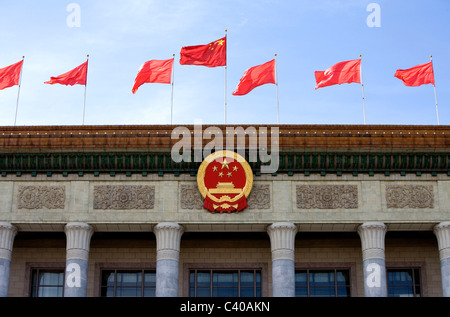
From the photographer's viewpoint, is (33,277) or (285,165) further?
(33,277)

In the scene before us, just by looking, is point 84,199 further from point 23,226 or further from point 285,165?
point 285,165

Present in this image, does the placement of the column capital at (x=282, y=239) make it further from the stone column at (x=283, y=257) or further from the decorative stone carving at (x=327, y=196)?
the decorative stone carving at (x=327, y=196)

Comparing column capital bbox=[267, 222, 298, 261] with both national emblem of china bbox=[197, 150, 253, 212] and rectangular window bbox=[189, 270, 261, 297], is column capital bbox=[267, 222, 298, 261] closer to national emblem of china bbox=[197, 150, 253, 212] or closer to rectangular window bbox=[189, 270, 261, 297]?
national emblem of china bbox=[197, 150, 253, 212]

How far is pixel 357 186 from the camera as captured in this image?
30312mm

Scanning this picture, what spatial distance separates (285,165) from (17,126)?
1037 cm

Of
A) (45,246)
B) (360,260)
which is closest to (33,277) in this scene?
(45,246)

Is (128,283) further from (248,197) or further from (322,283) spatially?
(322,283)

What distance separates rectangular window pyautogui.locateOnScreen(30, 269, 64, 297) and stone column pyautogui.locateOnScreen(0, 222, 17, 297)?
270cm

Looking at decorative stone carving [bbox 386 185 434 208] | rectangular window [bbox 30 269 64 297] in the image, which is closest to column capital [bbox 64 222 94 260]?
rectangular window [bbox 30 269 64 297]

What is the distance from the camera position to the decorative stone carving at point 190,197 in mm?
29984

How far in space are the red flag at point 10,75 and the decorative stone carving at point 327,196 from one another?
12.9 meters

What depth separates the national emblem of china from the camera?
29.8 m

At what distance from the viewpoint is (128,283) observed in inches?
1271

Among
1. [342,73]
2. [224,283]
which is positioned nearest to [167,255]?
[224,283]
